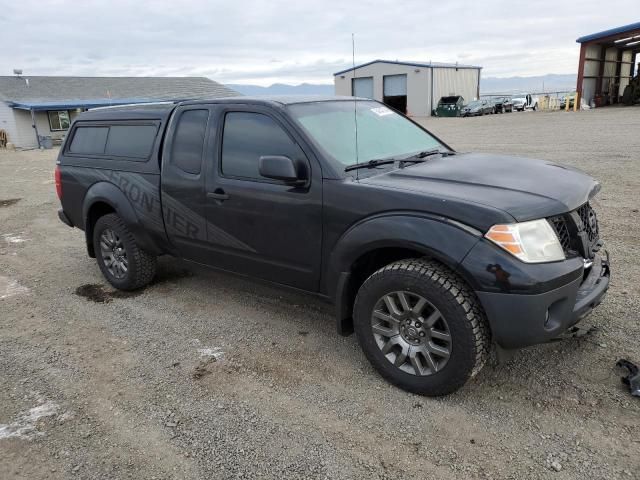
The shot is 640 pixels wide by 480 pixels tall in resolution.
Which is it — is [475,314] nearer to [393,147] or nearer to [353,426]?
[353,426]

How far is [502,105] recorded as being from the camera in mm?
42375

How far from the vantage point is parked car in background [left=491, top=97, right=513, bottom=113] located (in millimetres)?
42044

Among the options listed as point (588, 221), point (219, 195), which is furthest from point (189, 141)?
point (588, 221)

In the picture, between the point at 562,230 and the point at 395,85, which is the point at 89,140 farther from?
the point at 395,85

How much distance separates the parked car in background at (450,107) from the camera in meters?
40.3

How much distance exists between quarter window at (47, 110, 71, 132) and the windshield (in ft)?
109

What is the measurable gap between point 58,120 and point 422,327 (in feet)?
116

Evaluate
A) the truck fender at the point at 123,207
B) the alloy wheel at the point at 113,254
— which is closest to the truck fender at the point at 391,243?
the truck fender at the point at 123,207

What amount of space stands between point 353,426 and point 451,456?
57cm

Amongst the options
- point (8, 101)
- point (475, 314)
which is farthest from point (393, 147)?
point (8, 101)

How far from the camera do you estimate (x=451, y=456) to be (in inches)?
106

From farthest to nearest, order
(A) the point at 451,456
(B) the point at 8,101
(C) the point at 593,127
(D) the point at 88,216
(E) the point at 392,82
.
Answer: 1. (E) the point at 392,82
2. (B) the point at 8,101
3. (C) the point at 593,127
4. (D) the point at 88,216
5. (A) the point at 451,456

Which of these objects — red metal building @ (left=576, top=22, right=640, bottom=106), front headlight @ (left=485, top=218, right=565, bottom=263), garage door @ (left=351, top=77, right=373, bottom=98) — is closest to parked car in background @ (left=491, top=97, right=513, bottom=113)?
red metal building @ (left=576, top=22, right=640, bottom=106)

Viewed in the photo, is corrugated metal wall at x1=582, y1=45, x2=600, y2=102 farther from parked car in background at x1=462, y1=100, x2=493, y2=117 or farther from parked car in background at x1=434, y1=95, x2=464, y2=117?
parked car in background at x1=434, y1=95, x2=464, y2=117
